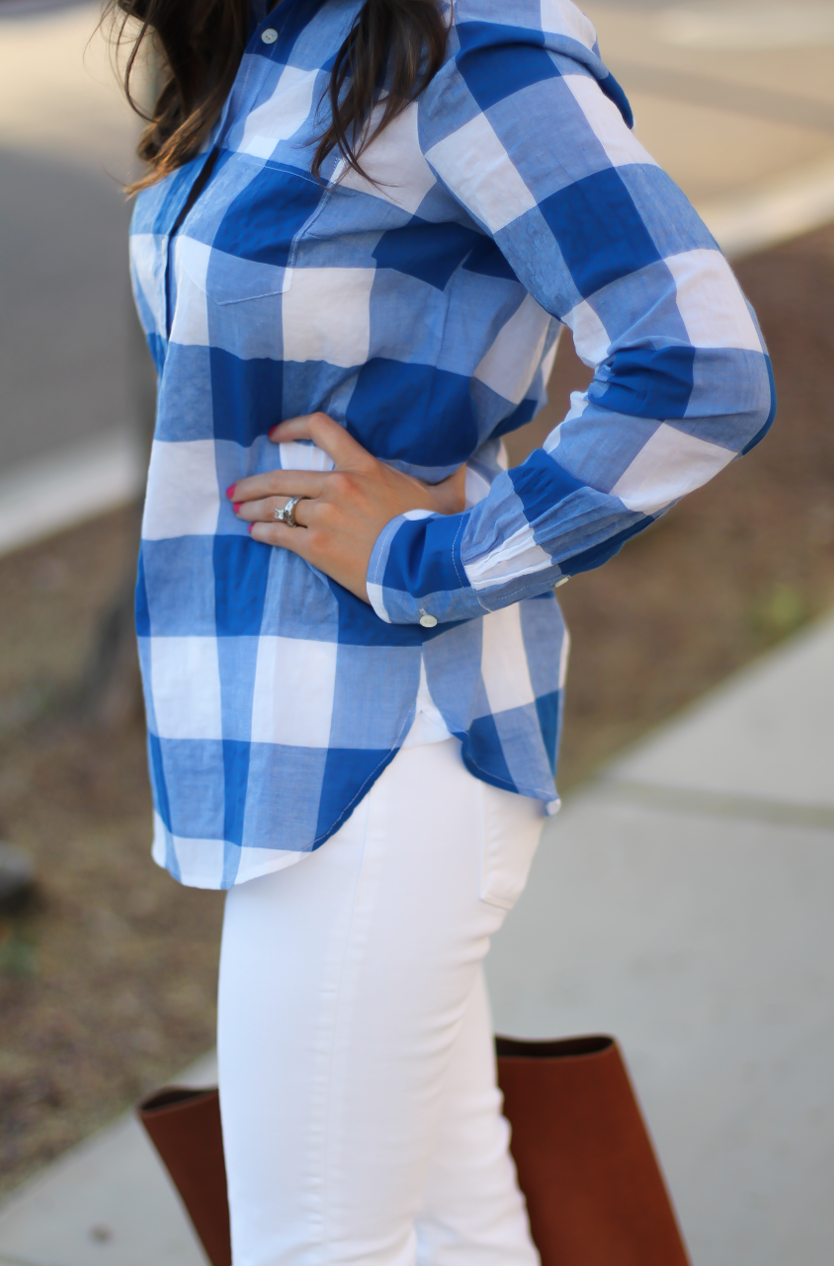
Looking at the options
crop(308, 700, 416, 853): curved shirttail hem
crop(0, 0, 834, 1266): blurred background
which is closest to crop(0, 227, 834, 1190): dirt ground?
crop(0, 0, 834, 1266): blurred background

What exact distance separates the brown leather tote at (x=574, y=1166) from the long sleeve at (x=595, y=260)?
76 centimetres

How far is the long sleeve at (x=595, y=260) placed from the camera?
42.3 inches

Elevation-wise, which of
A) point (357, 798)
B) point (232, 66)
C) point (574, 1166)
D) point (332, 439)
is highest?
point (232, 66)

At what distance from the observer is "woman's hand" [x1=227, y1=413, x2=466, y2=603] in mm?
1251

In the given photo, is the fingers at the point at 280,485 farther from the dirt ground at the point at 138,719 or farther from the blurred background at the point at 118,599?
the dirt ground at the point at 138,719

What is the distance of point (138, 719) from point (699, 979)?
5.78ft

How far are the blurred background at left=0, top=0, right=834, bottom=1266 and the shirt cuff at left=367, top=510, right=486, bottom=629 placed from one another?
2.04 feet

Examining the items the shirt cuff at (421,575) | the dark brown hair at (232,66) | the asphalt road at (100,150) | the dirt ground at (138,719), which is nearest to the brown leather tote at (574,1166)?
the shirt cuff at (421,575)

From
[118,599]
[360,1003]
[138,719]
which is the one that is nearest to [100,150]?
[118,599]

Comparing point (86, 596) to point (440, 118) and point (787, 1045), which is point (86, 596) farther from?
point (440, 118)

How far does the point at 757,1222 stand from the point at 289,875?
124 centimetres

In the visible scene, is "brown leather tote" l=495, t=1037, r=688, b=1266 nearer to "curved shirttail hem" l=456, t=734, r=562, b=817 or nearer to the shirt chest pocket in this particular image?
"curved shirttail hem" l=456, t=734, r=562, b=817

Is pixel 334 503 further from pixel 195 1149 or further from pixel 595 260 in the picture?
pixel 195 1149

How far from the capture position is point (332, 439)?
125cm
